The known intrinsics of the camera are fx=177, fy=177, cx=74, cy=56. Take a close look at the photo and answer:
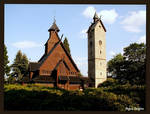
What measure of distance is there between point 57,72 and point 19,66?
109 feet

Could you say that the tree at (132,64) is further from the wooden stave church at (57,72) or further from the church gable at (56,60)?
the church gable at (56,60)

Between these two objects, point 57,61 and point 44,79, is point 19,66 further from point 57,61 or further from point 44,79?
point 44,79

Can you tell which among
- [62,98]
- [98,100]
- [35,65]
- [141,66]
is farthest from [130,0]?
[141,66]

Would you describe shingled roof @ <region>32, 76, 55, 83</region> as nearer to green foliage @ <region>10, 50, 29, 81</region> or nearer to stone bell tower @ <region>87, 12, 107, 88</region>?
stone bell tower @ <region>87, 12, 107, 88</region>

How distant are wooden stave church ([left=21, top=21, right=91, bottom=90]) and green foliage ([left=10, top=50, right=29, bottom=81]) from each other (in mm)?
23515

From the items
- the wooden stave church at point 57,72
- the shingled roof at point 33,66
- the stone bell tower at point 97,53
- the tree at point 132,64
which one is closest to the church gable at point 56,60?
the wooden stave church at point 57,72

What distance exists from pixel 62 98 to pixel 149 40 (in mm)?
6789

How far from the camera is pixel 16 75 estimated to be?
61719 millimetres

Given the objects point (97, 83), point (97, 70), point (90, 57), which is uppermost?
point (90, 57)

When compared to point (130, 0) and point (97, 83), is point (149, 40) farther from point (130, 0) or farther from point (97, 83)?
point (97, 83)

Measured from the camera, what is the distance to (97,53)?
45094 millimetres

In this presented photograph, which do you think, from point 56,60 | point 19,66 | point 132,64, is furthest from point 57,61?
point 19,66

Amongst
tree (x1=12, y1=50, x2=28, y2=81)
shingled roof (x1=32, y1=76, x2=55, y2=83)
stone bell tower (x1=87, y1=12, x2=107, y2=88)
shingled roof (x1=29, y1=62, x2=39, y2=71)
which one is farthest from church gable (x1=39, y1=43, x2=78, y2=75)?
tree (x1=12, y1=50, x2=28, y2=81)

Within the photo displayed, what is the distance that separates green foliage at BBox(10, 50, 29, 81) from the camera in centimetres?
6075
